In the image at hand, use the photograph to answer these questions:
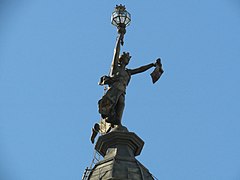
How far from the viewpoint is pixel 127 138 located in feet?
86.1

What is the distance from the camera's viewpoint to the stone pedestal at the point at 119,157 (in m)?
24.0

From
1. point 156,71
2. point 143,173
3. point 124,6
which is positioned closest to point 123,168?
point 143,173

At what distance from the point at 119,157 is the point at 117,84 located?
3605 mm

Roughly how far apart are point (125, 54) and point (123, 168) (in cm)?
575

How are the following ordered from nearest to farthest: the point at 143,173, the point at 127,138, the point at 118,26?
1. the point at 143,173
2. the point at 127,138
3. the point at 118,26

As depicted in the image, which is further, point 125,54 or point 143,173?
point 125,54

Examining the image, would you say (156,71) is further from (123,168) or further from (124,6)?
(123,168)

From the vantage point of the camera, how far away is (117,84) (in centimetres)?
2802

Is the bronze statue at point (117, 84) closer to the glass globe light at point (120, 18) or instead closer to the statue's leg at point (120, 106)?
the statue's leg at point (120, 106)

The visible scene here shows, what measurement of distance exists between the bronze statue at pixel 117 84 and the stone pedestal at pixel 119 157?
2.52 feet

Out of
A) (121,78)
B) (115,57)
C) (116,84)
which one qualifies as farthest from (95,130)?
(115,57)

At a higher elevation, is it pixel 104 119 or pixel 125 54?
pixel 125 54

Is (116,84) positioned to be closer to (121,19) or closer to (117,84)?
(117,84)

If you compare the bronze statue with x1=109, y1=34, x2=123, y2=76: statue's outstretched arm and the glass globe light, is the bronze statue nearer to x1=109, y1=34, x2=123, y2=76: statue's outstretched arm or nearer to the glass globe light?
x1=109, y1=34, x2=123, y2=76: statue's outstretched arm
